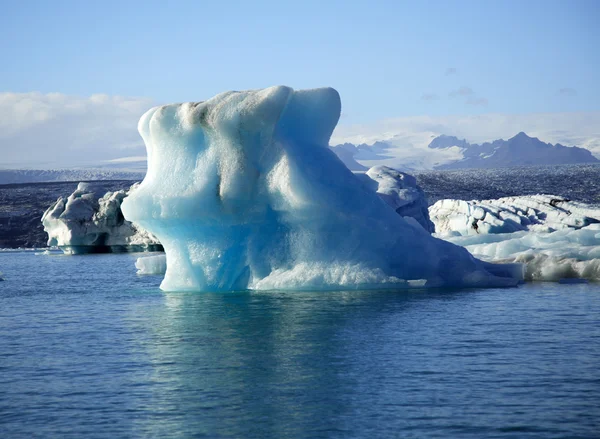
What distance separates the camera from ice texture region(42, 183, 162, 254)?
4325cm

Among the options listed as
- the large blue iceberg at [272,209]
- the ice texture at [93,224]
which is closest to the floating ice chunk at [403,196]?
the large blue iceberg at [272,209]

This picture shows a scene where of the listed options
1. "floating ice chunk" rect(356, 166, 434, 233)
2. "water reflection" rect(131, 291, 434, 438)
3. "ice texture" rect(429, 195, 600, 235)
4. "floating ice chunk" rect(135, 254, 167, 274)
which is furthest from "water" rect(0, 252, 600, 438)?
"ice texture" rect(429, 195, 600, 235)

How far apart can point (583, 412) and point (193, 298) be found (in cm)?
958

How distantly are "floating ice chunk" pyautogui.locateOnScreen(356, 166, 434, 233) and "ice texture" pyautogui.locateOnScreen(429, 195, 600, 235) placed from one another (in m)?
1.85

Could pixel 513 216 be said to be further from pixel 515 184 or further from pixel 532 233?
pixel 515 184

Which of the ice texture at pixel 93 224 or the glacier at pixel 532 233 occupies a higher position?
the glacier at pixel 532 233

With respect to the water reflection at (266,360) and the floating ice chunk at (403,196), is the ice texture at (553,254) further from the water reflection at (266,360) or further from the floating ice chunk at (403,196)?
the floating ice chunk at (403,196)

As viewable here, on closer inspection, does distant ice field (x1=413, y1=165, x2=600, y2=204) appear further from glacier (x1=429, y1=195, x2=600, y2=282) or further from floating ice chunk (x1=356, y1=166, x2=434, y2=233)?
floating ice chunk (x1=356, y1=166, x2=434, y2=233)

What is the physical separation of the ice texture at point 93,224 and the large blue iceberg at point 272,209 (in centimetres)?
2771

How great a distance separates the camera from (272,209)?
14.7 metres

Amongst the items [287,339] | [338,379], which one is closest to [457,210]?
[287,339]

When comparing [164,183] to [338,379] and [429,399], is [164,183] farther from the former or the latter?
[429,399]

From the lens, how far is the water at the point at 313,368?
6461 mm

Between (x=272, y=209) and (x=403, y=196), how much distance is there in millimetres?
12868
